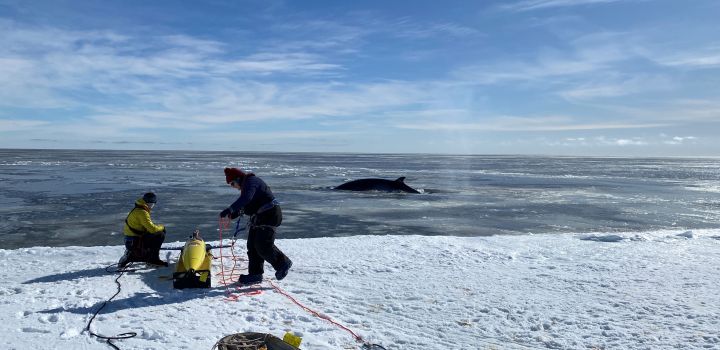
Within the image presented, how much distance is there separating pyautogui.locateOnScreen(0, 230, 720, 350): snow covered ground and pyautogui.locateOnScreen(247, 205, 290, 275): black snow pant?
1.30 feet

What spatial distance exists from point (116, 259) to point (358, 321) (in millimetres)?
5407

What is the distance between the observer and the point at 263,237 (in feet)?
25.4

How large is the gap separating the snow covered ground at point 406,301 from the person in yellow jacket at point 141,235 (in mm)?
386

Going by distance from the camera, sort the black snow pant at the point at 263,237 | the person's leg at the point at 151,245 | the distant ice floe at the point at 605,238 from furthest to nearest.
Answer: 1. the distant ice floe at the point at 605,238
2. the person's leg at the point at 151,245
3. the black snow pant at the point at 263,237

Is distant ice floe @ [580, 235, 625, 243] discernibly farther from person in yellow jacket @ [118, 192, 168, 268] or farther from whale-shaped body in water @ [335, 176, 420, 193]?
whale-shaped body in water @ [335, 176, 420, 193]

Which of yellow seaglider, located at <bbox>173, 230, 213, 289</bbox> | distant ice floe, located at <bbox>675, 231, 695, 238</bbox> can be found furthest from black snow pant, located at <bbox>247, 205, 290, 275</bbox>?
distant ice floe, located at <bbox>675, 231, 695, 238</bbox>

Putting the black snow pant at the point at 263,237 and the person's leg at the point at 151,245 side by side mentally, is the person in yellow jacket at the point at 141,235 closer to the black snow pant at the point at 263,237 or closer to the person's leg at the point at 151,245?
the person's leg at the point at 151,245

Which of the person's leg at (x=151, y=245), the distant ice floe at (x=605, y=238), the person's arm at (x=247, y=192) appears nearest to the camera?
the person's arm at (x=247, y=192)

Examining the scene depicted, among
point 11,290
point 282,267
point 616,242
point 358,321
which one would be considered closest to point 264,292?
point 282,267

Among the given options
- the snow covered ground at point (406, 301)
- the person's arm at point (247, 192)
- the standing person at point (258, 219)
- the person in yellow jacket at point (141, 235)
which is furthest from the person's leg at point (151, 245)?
the person's arm at point (247, 192)

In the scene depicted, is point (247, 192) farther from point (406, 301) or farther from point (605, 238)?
point (605, 238)

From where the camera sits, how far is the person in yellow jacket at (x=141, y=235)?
332 inches

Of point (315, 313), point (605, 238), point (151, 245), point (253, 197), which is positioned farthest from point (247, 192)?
point (605, 238)

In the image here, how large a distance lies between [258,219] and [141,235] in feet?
7.51
